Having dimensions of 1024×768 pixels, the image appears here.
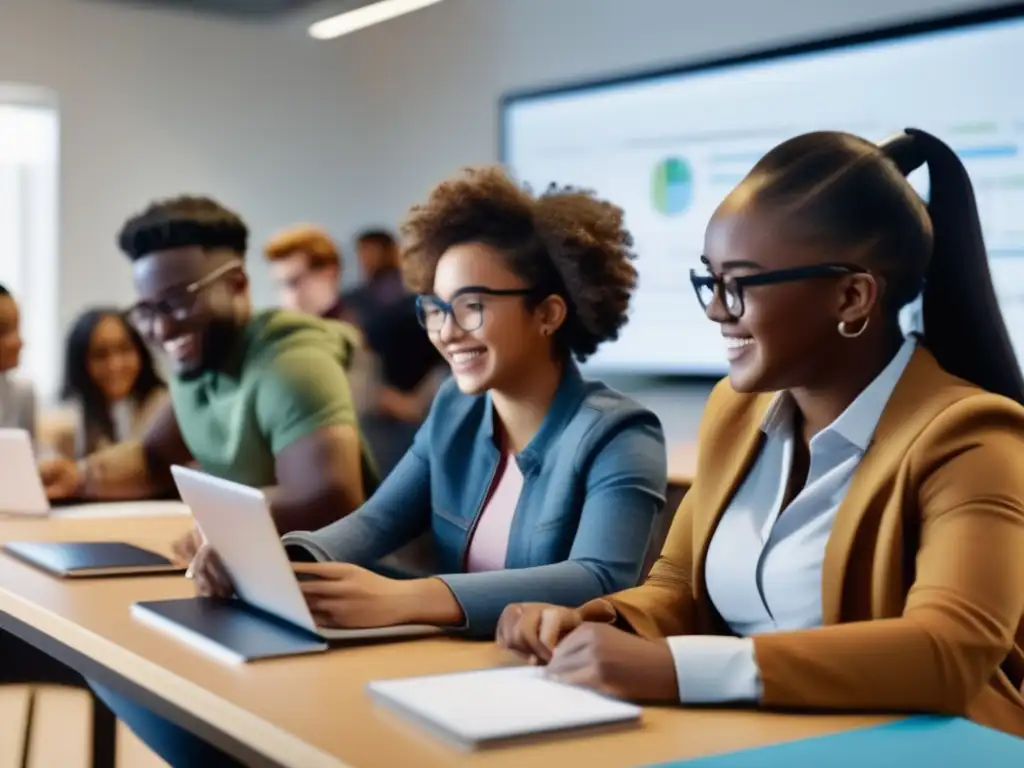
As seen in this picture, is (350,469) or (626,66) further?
(626,66)

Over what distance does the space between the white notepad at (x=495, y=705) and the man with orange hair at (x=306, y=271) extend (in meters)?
3.79

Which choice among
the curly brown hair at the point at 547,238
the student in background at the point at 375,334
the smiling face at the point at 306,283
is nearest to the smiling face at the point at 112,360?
the student in background at the point at 375,334

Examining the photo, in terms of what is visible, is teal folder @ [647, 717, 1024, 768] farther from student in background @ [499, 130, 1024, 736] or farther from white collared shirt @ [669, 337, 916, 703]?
white collared shirt @ [669, 337, 916, 703]

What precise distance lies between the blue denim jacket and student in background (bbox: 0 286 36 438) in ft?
4.36

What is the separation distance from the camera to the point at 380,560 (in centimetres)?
194

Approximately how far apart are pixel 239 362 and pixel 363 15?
3582 mm

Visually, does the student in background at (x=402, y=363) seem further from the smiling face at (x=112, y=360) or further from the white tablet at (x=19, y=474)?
the white tablet at (x=19, y=474)

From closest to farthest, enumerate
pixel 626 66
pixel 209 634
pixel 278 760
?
pixel 278 760
pixel 209 634
pixel 626 66

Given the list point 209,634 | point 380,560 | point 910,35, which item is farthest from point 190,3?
point 209,634

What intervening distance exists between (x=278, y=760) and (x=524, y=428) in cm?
82

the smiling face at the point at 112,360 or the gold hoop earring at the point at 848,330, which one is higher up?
the gold hoop earring at the point at 848,330

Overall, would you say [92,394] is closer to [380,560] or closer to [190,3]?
[380,560]

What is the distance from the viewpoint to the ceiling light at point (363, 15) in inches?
213

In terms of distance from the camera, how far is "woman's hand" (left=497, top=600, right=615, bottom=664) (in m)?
1.33
